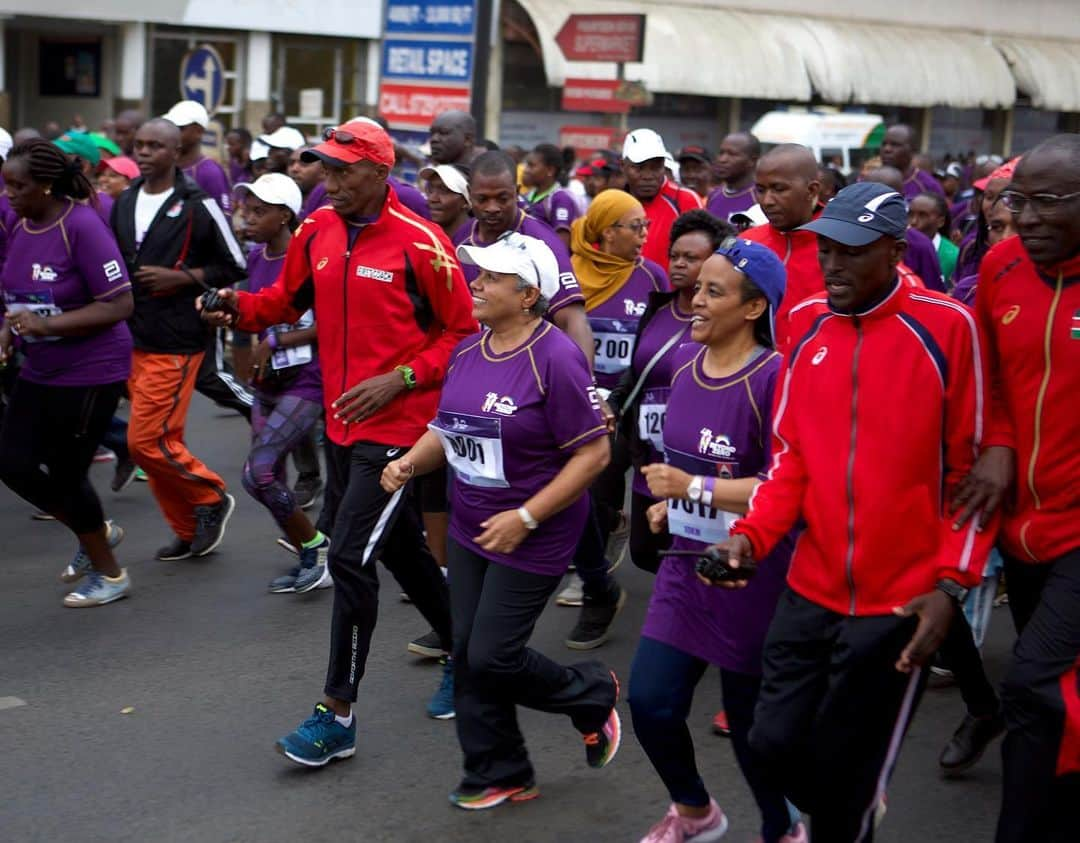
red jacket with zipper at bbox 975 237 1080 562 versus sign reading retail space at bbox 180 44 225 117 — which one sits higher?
sign reading retail space at bbox 180 44 225 117

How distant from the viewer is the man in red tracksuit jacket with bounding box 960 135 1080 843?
387cm

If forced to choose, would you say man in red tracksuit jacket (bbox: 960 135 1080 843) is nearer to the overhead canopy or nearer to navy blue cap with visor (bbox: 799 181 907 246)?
navy blue cap with visor (bbox: 799 181 907 246)

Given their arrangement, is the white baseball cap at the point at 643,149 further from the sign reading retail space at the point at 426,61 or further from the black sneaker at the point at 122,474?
the sign reading retail space at the point at 426,61

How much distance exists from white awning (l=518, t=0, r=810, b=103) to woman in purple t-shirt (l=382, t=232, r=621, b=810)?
73.0 ft

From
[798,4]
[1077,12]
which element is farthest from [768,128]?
[1077,12]

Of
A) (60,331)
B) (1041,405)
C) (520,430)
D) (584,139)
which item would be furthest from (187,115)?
(584,139)

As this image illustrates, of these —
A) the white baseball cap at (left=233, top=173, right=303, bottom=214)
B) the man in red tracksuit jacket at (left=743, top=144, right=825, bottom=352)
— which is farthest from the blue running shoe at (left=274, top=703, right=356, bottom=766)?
the white baseball cap at (left=233, top=173, right=303, bottom=214)

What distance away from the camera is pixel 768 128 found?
26016 millimetres

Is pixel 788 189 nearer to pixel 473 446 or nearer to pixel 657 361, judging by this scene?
pixel 657 361

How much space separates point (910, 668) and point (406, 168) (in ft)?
39.1

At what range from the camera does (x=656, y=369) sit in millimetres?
5938

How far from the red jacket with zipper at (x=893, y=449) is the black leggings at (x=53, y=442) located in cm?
407

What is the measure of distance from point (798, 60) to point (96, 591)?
26345 mm

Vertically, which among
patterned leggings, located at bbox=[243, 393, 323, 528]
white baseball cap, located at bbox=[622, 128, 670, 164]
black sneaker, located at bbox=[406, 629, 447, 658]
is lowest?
black sneaker, located at bbox=[406, 629, 447, 658]
